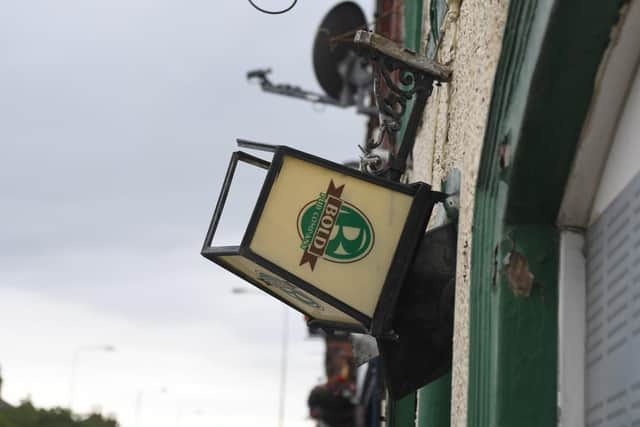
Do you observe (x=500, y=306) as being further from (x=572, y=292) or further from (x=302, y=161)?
(x=302, y=161)

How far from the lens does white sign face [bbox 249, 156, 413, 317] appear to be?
458 cm

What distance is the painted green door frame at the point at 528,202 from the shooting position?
11.6 feet

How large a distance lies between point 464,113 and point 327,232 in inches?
33.8

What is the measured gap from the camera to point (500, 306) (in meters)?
3.87

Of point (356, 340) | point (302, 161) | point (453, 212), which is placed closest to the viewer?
point (302, 161)

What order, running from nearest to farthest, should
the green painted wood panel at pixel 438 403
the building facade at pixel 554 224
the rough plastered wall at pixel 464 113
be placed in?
the building facade at pixel 554 224 → the rough plastered wall at pixel 464 113 → the green painted wood panel at pixel 438 403

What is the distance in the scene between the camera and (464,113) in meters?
5.13

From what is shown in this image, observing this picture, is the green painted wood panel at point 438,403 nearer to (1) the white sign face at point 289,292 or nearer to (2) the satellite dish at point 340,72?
(1) the white sign face at point 289,292

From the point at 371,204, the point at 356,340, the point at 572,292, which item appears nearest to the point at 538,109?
the point at 572,292

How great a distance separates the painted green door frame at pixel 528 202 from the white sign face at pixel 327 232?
560 millimetres

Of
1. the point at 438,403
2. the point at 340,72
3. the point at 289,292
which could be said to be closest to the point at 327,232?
the point at 289,292

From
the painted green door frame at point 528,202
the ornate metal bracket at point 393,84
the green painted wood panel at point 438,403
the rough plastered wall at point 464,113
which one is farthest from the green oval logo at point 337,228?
the green painted wood panel at point 438,403

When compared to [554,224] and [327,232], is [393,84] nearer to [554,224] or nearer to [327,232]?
[327,232]

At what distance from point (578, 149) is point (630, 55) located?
0.34 metres
